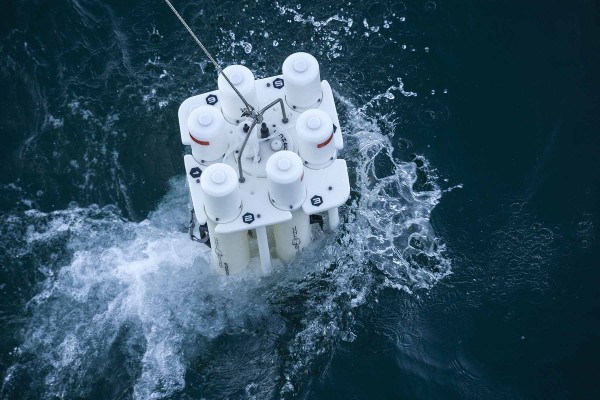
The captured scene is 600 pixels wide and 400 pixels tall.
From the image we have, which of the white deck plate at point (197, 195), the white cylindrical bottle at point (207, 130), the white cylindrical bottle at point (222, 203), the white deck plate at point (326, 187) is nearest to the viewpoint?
A: the white cylindrical bottle at point (222, 203)

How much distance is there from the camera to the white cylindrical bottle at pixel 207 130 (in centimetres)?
1814

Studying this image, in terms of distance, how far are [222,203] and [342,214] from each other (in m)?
4.05

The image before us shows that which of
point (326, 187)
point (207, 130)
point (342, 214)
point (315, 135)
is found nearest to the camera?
point (315, 135)

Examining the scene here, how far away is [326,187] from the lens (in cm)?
1844

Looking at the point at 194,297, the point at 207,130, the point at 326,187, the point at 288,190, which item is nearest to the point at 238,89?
the point at 207,130

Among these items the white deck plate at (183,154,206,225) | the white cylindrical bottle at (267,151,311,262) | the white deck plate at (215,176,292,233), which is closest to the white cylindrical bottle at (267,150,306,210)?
the white cylindrical bottle at (267,151,311,262)

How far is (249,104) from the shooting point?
61.5 feet

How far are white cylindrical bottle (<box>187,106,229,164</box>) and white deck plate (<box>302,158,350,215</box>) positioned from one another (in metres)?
1.76

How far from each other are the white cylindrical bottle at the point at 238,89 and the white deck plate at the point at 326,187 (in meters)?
1.76

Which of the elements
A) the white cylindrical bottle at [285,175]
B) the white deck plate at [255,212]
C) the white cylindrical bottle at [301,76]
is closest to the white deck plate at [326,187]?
the white cylindrical bottle at [285,175]

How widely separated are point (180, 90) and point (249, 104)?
4766mm

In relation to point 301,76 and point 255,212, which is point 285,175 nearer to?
point 255,212

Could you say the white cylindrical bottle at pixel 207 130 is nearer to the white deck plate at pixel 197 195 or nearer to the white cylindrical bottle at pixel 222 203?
the white deck plate at pixel 197 195

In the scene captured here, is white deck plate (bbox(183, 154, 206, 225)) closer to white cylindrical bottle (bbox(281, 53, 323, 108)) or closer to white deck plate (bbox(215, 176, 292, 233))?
white deck plate (bbox(215, 176, 292, 233))
